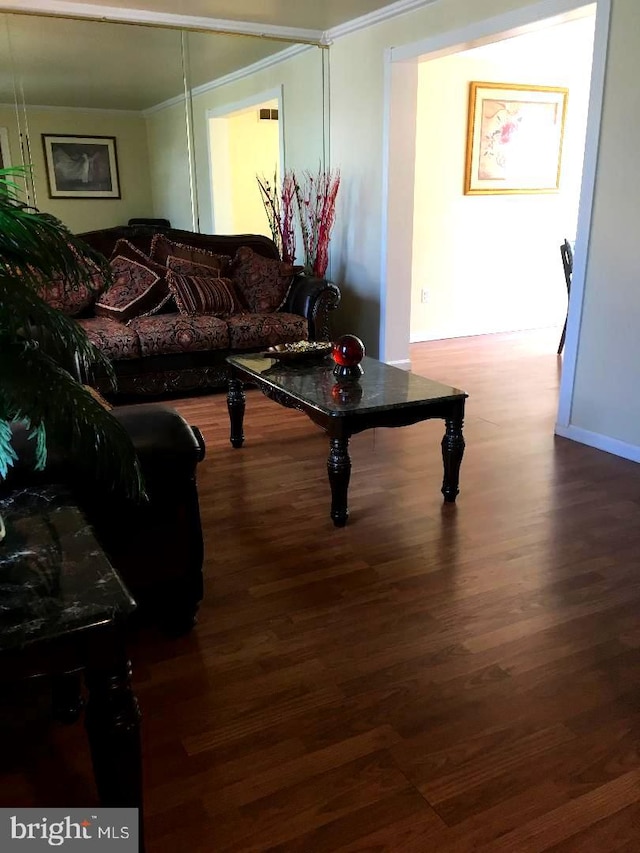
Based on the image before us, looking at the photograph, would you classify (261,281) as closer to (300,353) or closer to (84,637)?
(300,353)

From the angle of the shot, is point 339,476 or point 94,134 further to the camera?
point 94,134

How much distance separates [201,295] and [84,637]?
3.91m

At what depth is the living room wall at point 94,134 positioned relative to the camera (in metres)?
5.04

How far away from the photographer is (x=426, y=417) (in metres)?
2.84

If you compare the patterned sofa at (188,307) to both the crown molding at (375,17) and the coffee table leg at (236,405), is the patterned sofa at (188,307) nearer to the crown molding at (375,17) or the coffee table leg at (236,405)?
the coffee table leg at (236,405)

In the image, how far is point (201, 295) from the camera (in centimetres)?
482

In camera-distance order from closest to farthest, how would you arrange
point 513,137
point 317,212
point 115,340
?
1. point 115,340
2. point 317,212
3. point 513,137

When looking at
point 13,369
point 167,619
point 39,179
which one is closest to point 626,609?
point 167,619

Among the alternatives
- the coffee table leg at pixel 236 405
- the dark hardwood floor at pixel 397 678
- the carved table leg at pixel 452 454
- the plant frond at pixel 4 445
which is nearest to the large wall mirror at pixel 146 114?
the coffee table leg at pixel 236 405

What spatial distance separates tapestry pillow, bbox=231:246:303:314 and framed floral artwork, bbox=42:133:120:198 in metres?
1.25

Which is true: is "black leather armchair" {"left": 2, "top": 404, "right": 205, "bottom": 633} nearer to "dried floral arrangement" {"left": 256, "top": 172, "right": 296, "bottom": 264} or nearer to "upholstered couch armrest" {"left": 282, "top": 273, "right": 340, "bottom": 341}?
"upholstered couch armrest" {"left": 282, "top": 273, "right": 340, "bottom": 341}

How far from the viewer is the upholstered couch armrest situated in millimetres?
4902

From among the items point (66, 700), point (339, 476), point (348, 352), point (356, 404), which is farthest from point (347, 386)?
point (66, 700)

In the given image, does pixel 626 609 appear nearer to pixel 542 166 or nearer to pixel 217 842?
pixel 217 842
